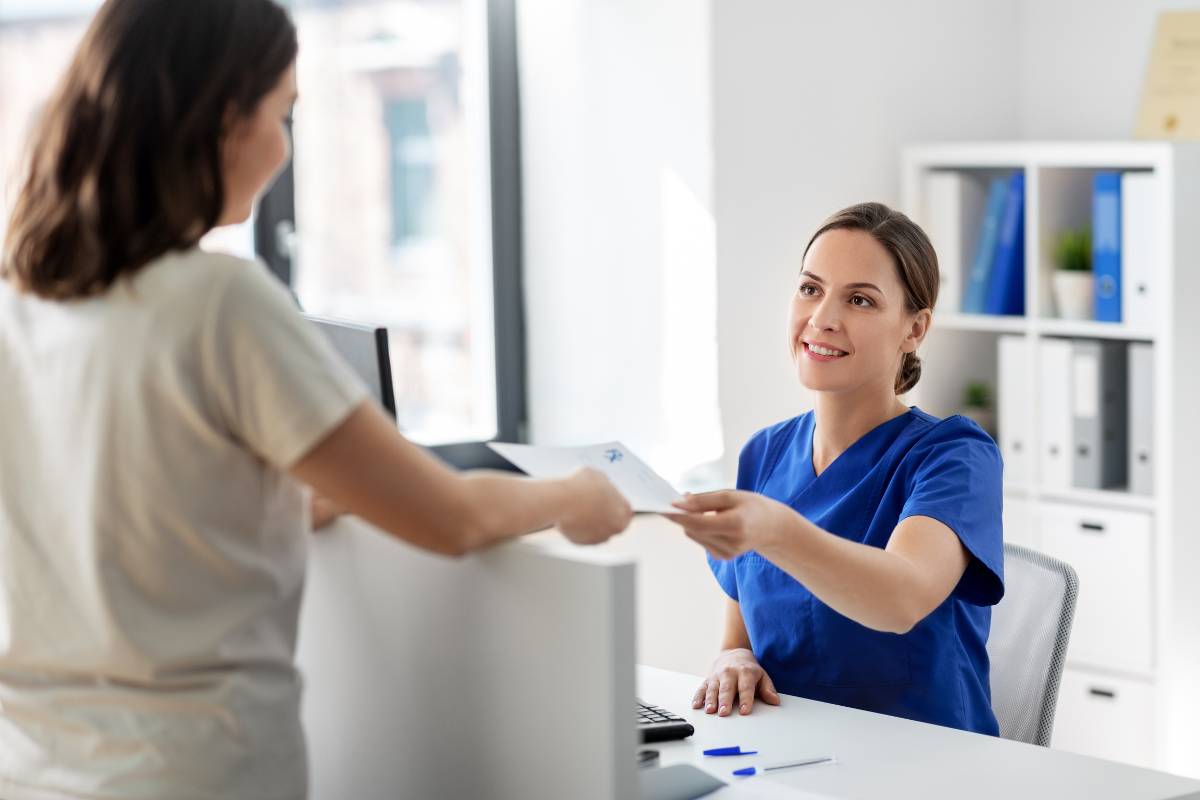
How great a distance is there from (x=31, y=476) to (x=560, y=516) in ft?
1.45

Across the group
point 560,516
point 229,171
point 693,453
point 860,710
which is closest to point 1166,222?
point 693,453

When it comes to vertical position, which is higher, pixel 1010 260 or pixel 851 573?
pixel 1010 260

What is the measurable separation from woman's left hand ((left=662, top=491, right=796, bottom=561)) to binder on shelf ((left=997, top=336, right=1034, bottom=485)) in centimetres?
183

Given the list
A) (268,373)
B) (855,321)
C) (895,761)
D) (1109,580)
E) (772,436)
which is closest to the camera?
(268,373)

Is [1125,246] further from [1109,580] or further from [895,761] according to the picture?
[895,761]

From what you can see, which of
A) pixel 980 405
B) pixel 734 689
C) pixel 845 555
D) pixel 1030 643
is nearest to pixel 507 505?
pixel 845 555

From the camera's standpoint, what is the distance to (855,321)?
1879 mm

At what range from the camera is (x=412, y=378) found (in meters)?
3.26

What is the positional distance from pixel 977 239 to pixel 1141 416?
578 mm

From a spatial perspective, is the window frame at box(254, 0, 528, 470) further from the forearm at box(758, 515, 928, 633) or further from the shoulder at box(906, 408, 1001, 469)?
the forearm at box(758, 515, 928, 633)

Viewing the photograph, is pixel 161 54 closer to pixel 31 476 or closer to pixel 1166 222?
pixel 31 476

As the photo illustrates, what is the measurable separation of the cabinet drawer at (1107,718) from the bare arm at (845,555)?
5.41 ft

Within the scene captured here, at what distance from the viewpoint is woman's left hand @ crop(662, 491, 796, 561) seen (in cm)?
153

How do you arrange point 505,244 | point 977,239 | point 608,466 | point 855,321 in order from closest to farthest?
Result: point 608,466, point 855,321, point 505,244, point 977,239
